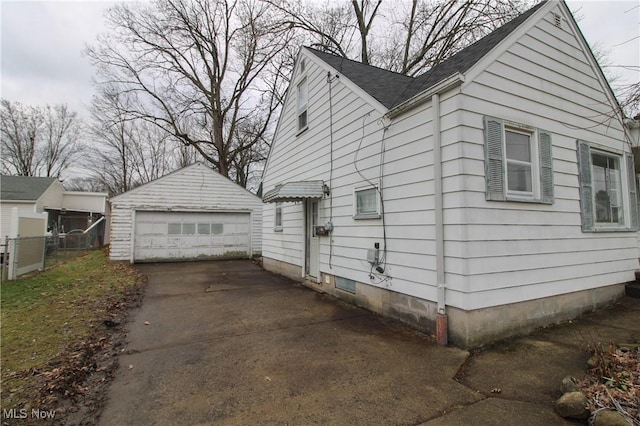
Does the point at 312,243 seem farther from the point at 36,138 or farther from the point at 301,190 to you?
the point at 36,138

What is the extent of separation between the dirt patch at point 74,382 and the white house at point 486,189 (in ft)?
12.8

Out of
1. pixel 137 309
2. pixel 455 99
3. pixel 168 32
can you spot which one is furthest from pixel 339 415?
pixel 168 32

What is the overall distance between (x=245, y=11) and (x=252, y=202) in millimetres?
10690

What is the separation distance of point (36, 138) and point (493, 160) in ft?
133

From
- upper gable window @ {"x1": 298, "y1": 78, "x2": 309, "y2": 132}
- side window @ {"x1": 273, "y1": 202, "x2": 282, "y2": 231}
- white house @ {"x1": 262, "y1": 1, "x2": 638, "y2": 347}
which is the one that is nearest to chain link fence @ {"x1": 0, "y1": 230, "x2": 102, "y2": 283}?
side window @ {"x1": 273, "y1": 202, "x2": 282, "y2": 231}

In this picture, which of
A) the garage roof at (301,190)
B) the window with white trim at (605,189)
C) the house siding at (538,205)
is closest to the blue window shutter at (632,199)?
the window with white trim at (605,189)

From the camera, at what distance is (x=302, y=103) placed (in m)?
8.69

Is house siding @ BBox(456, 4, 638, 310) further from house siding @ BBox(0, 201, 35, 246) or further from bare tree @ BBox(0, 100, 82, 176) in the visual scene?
bare tree @ BBox(0, 100, 82, 176)

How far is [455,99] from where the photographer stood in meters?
3.84

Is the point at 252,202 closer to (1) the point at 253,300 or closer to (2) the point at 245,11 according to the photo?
(1) the point at 253,300

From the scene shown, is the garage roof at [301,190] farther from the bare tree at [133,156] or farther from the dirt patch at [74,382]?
the bare tree at [133,156]

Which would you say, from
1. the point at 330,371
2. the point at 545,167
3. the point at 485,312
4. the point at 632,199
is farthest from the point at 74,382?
the point at 632,199

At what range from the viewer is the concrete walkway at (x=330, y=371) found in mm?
2482

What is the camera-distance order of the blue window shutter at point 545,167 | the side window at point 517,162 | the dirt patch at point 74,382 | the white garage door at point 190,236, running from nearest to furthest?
the dirt patch at point 74,382
the side window at point 517,162
the blue window shutter at point 545,167
the white garage door at point 190,236
